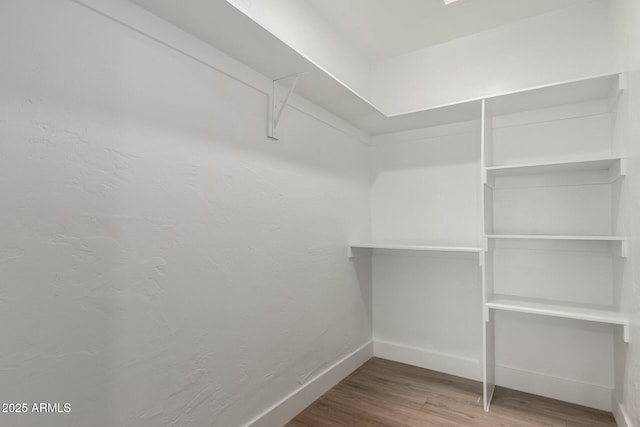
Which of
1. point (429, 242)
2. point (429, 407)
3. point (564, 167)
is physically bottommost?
point (429, 407)

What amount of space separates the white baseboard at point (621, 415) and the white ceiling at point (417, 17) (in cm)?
259

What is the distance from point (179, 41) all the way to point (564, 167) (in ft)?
7.70

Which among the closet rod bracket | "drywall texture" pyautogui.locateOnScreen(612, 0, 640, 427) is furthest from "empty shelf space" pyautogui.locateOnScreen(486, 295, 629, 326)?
the closet rod bracket

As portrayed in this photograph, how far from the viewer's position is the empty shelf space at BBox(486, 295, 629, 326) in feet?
5.80

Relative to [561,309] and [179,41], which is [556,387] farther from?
[179,41]

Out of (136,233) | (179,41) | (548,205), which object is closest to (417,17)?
(548,205)

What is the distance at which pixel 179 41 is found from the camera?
4.51 ft

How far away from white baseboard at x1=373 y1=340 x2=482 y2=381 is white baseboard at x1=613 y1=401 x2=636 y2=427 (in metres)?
0.77

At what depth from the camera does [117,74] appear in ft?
3.85

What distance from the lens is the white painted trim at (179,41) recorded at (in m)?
1.16

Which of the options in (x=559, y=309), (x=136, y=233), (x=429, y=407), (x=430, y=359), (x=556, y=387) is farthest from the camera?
(x=430, y=359)

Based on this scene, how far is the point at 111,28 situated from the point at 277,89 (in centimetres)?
89

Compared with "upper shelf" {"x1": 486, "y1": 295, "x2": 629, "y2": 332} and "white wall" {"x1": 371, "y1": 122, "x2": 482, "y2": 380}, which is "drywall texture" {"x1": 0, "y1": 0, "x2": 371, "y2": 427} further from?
"upper shelf" {"x1": 486, "y1": 295, "x2": 629, "y2": 332}

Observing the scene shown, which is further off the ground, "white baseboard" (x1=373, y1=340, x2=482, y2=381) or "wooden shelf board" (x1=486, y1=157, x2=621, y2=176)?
"wooden shelf board" (x1=486, y1=157, x2=621, y2=176)
